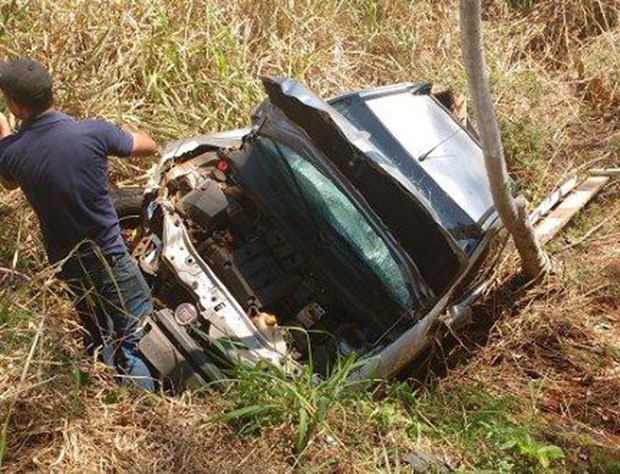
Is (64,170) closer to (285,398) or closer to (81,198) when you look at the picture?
(81,198)

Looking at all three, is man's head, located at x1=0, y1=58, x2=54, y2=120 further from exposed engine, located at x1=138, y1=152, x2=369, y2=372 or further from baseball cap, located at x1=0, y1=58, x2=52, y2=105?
exposed engine, located at x1=138, y1=152, x2=369, y2=372

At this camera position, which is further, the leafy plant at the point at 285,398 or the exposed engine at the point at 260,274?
the exposed engine at the point at 260,274

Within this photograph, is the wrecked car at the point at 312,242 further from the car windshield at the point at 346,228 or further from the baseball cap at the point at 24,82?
the baseball cap at the point at 24,82

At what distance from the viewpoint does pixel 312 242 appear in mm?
4332

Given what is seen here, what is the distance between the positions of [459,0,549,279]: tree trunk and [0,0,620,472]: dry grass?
0.73 metres

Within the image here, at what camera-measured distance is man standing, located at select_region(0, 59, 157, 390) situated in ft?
11.9

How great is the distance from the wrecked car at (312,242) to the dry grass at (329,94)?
1.17ft

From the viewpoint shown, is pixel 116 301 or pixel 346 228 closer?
pixel 116 301

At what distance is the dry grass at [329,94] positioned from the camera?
3514 millimetres

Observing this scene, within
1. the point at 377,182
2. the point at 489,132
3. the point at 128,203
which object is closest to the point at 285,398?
the point at 377,182

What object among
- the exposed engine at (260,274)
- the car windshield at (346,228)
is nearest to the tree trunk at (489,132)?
the car windshield at (346,228)

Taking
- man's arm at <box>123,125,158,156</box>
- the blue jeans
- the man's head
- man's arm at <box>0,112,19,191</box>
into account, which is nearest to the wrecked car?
the blue jeans

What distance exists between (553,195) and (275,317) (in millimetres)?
2922

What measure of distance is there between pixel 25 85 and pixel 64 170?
1.34 feet
